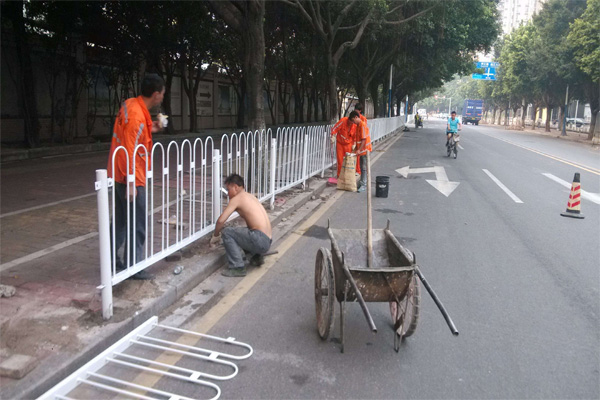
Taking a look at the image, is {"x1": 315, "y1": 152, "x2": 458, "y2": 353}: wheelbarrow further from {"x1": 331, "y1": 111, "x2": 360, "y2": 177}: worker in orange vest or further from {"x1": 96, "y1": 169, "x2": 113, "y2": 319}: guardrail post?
{"x1": 331, "y1": 111, "x2": 360, "y2": 177}: worker in orange vest

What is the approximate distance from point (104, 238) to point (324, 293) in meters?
1.66

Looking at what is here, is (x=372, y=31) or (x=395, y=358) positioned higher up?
(x=372, y=31)

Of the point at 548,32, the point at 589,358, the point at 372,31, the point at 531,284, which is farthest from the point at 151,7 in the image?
the point at 548,32

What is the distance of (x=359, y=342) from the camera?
12.4ft

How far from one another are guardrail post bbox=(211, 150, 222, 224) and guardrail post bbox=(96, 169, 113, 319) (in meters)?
2.12

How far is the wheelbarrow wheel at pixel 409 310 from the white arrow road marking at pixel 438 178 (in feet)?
23.0

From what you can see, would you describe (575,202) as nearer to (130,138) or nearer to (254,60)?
(254,60)

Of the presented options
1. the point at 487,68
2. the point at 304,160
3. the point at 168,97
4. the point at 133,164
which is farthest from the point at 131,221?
the point at 487,68

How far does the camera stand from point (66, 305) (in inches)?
151

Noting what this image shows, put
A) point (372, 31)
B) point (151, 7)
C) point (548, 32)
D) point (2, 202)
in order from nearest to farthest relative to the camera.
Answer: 1. point (2, 202)
2. point (151, 7)
3. point (372, 31)
4. point (548, 32)

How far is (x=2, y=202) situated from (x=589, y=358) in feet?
24.3

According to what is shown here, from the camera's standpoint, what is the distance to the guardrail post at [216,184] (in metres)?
5.56

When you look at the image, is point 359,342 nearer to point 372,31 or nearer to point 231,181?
point 231,181

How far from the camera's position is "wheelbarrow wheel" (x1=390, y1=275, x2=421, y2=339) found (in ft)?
11.5
